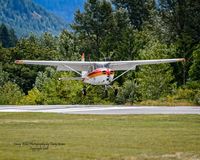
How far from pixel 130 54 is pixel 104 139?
6454cm

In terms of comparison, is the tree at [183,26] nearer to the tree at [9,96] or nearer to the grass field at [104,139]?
the tree at [9,96]

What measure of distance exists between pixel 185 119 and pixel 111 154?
12.0m

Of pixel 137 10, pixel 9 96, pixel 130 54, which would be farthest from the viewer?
pixel 137 10

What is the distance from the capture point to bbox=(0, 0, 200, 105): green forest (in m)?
63.5

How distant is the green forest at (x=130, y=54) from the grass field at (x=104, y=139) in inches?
739

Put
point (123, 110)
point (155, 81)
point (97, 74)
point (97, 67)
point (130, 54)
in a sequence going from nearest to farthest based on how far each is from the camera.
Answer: point (123, 110) → point (97, 74) → point (97, 67) → point (155, 81) → point (130, 54)

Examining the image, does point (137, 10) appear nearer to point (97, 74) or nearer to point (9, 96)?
point (9, 96)

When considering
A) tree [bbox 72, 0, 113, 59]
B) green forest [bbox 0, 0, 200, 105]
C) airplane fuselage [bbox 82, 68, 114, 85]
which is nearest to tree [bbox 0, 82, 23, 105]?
green forest [bbox 0, 0, 200, 105]

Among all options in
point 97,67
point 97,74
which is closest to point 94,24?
point 97,67

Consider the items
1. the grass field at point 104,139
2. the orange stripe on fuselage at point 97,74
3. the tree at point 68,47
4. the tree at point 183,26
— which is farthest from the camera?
the tree at point 68,47

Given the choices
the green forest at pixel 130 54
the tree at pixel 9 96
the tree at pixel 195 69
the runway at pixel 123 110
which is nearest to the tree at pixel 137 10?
the green forest at pixel 130 54

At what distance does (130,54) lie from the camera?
273ft

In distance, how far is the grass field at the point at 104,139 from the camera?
51.3 ft

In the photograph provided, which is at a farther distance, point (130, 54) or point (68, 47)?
point (68, 47)
